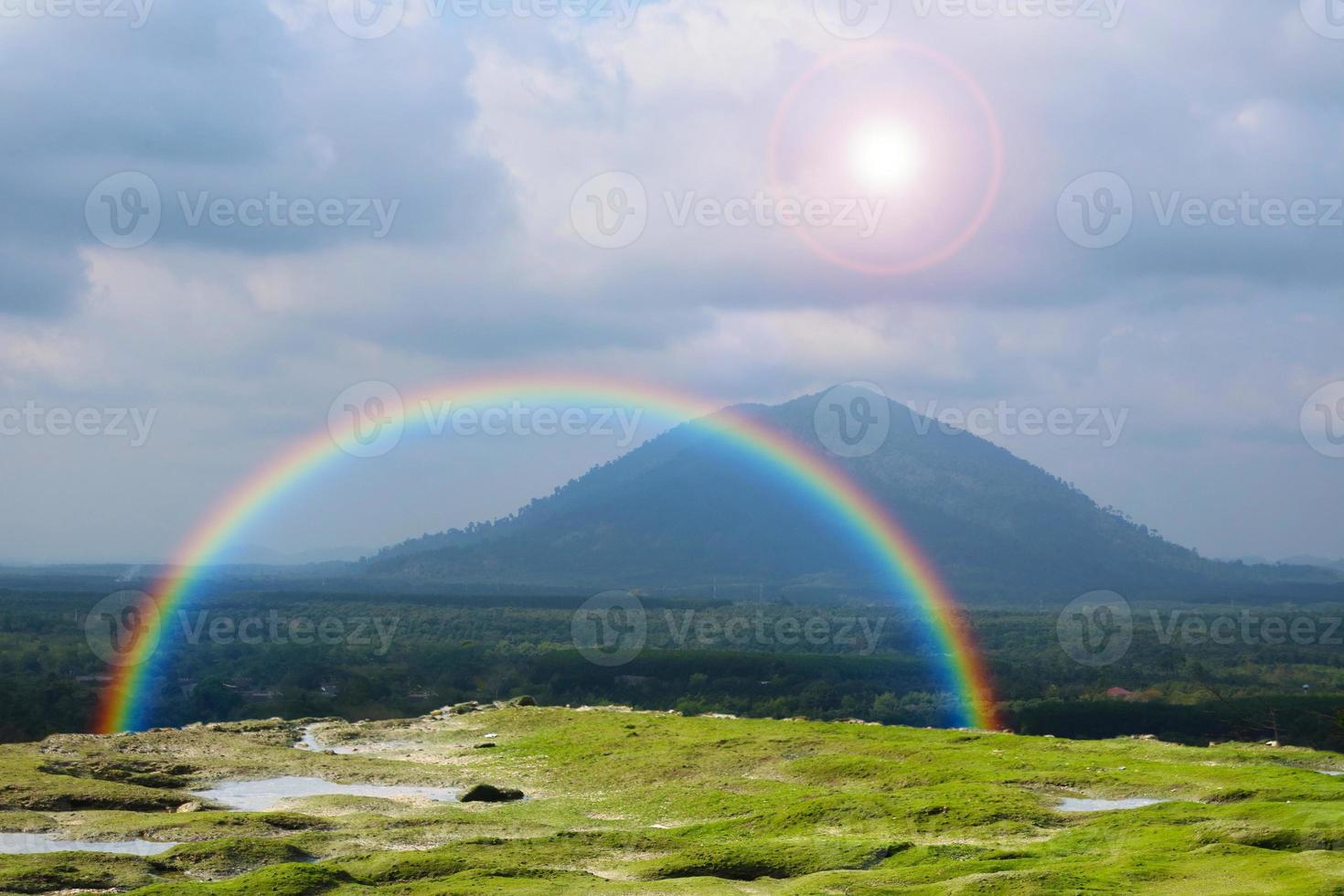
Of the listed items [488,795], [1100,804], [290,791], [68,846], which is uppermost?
[1100,804]

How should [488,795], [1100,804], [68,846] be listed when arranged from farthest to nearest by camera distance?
[488,795] → [1100,804] → [68,846]

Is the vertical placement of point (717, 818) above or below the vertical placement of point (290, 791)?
above

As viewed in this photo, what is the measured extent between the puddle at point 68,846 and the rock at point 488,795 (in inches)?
317

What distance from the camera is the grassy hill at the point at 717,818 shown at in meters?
20.3

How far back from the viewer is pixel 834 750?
36312 mm

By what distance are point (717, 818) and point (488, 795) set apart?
261 inches

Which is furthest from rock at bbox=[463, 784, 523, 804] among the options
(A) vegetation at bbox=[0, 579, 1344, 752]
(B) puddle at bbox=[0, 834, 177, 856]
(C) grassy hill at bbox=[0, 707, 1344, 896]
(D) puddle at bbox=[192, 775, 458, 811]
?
(A) vegetation at bbox=[0, 579, 1344, 752]

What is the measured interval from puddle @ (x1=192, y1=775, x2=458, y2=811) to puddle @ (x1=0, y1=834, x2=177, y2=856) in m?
5.28

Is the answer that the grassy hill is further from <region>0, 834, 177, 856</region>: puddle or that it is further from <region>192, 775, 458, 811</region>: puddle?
<region>192, 775, 458, 811</region>: puddle

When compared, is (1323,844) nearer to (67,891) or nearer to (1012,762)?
(1012,762)

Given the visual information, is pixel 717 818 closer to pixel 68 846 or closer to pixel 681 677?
pixel 68 846

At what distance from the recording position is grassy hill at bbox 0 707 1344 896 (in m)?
20.3

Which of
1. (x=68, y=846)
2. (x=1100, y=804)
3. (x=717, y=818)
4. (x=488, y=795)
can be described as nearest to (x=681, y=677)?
(x=488, y=795)

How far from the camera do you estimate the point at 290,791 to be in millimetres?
33125
